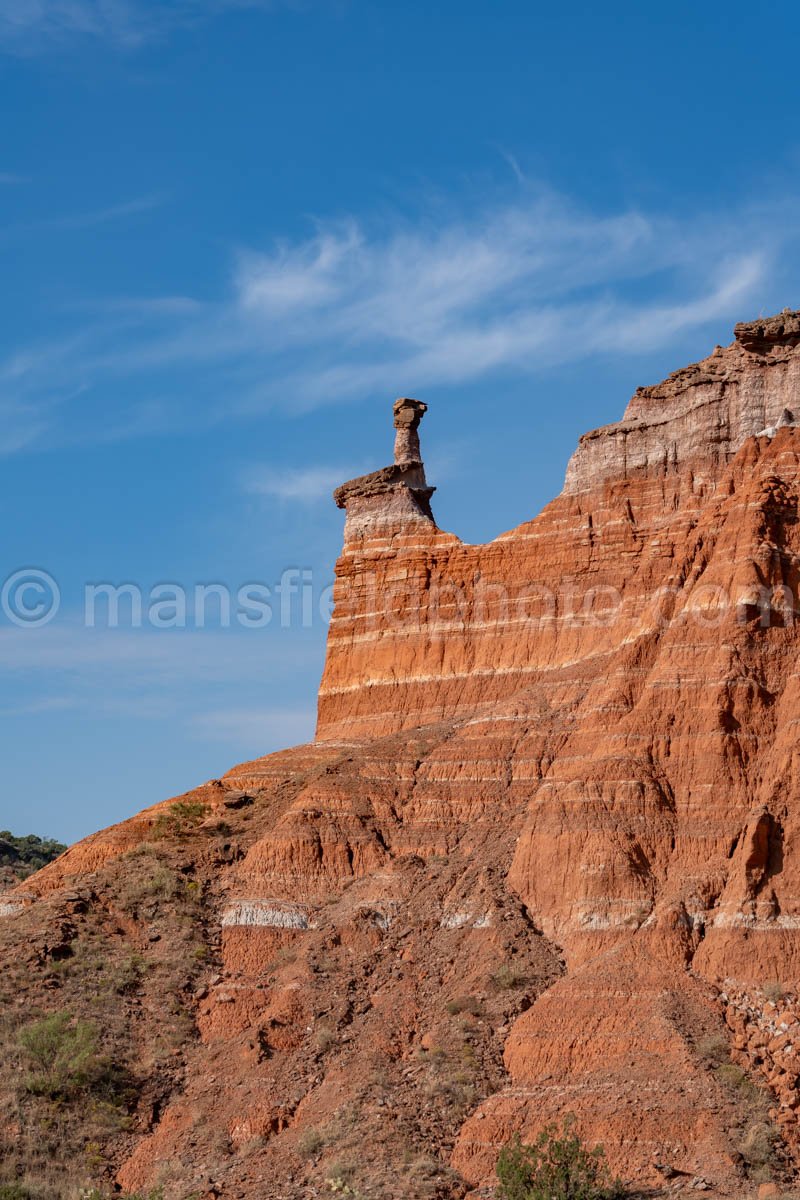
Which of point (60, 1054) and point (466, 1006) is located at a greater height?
point (466, 1006)

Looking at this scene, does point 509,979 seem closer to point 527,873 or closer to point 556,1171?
point 527,873

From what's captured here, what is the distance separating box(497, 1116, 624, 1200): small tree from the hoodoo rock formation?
0.88 m

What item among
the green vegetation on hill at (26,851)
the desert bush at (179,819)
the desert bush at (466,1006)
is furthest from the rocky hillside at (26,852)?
the desert bush at (466,1006)

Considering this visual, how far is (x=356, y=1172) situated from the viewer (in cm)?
4816

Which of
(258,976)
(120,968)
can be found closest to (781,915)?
(258,976)

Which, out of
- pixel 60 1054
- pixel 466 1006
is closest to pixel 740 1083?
pixel 466 1006

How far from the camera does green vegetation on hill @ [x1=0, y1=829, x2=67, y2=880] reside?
420ft

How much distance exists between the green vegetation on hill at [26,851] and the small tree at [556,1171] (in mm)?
76258

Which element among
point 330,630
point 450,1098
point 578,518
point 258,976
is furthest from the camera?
point 330,630

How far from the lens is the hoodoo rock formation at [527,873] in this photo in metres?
49.1

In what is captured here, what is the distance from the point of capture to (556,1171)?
4462cm

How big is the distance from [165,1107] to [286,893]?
10.00 meters

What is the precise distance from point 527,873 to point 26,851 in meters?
90.9

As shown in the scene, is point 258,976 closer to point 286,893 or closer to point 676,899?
point 286,893
